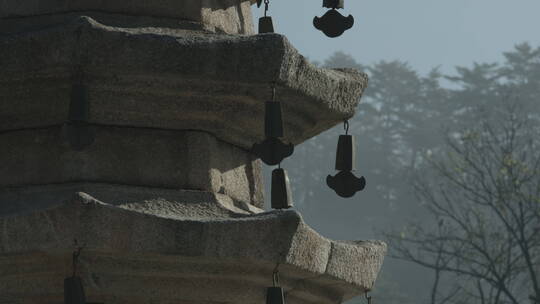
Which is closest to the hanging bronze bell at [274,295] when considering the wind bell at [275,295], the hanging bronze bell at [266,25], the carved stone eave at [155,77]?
the wind bell at [275,295]

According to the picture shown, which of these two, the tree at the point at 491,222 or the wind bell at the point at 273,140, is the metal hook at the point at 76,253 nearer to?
the wind bell at the point at 273,140

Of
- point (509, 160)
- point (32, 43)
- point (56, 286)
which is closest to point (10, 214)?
point (56, 286)

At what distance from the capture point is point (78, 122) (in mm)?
3717

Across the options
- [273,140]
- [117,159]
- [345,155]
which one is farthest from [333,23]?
[117,159]

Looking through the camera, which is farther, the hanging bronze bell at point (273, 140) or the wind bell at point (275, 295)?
the hanging bronze bell at point (273, 140)

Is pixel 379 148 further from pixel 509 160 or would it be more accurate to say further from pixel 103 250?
pixel 103 250

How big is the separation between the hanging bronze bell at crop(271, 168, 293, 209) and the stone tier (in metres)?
0.17

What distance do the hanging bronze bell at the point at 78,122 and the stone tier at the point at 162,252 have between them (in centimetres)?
24

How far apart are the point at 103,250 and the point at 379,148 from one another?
65.0 m

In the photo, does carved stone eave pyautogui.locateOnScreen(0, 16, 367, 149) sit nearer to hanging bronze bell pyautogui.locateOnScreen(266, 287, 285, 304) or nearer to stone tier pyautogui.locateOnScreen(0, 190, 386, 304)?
stone tier pyautogui.locateOnScreen(0, 190, 386, 304)

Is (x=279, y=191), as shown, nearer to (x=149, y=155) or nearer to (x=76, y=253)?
(x=149, y=155)

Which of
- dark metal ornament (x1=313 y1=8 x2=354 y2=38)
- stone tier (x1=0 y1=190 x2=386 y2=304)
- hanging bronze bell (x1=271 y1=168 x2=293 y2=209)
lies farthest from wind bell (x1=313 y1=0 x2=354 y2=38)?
stone tier (x1=0 y1=190 x2=386 y2=304)

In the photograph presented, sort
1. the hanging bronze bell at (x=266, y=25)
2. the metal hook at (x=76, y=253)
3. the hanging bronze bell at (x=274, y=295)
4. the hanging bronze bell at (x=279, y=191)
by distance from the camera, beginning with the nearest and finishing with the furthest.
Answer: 1. the metal hook at (x=76, y=253)
2. the hanging bronze bell at (x=274, y=295)
3. the hanging bronze bell at (x=279, y=191)
4. the hanging bronze bell at (x=266, y=25)

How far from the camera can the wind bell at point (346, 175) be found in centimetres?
418
